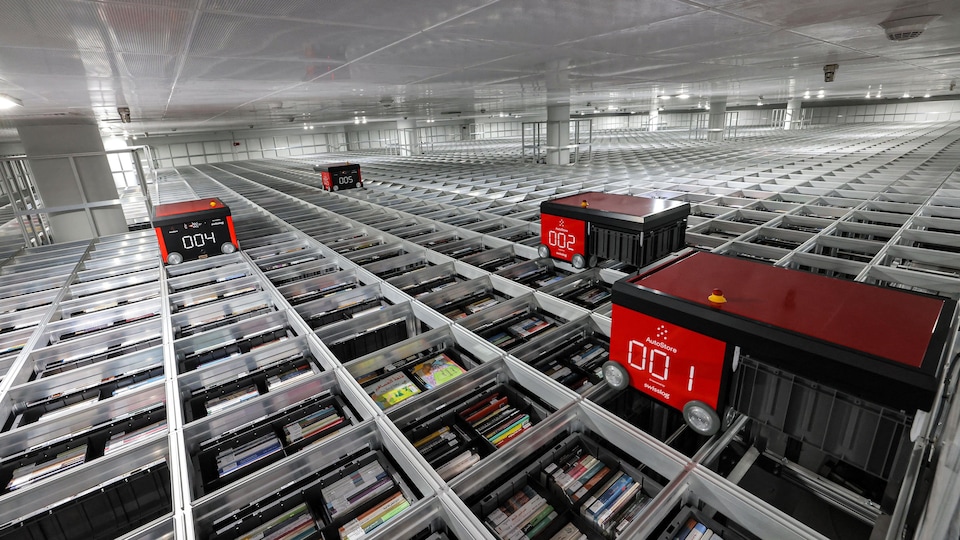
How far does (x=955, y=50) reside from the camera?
651 centimetres

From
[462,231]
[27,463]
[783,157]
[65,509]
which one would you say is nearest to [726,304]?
[65,509]

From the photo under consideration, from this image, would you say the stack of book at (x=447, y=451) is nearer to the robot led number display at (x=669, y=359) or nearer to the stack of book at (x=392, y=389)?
the stack of book at (x=392, y=389)

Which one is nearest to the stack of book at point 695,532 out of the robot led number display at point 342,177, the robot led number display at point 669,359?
the robot led number display at point 669,359

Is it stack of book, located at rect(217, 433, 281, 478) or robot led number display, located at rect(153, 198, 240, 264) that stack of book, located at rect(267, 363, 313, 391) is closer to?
stack of book, located at rect(217, 433, 281, 478)

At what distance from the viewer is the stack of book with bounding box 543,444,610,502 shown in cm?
223

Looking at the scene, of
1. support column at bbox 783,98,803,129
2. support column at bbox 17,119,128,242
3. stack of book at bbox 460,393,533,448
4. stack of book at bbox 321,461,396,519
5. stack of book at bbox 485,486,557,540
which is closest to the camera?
stack of book at bbox 485,486,557,540

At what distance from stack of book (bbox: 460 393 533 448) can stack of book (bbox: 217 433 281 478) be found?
1.26 m

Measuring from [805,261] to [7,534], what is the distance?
6.98 meters

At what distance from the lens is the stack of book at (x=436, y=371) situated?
3.20 metres

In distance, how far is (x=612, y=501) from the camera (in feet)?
7.17

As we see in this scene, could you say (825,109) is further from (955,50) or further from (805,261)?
(805,261)

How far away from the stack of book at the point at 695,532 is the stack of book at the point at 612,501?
280mm

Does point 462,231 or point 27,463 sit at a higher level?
point 462,231

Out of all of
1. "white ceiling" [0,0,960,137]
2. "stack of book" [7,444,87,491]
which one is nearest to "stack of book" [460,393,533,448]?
"stack of book" [7,444,87,491]
